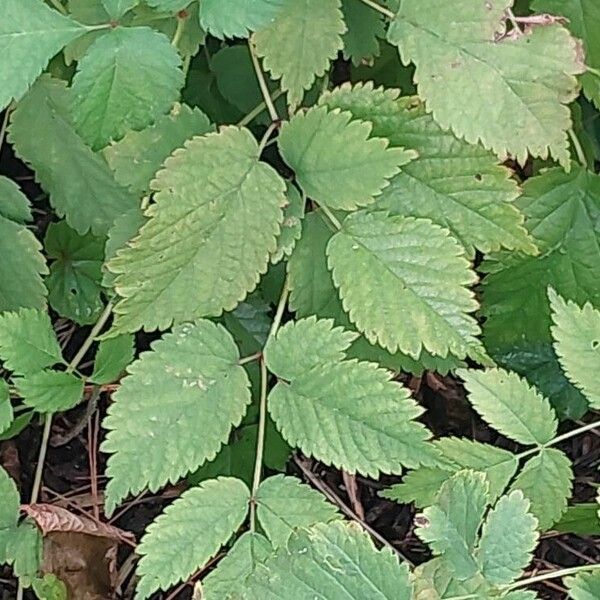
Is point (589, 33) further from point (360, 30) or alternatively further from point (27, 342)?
point (27, 342)

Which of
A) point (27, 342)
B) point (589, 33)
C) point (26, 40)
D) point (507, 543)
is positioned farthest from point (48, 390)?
point (589, 33)

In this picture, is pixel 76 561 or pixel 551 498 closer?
pixel 551 498

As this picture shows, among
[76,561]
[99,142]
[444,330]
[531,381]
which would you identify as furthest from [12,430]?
[531,381]

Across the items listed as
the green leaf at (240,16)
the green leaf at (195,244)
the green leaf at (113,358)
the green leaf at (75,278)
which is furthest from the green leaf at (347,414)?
the green leaf at (75,278)

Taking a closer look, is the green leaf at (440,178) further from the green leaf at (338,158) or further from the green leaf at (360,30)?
the green leaf at (360,30)

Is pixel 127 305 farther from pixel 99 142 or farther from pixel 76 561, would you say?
pixel 76 561

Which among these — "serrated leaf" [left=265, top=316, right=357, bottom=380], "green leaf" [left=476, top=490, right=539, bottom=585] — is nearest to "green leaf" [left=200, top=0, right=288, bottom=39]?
"serrated leaf" [left=265, top=316, right=357, bottom=380]
